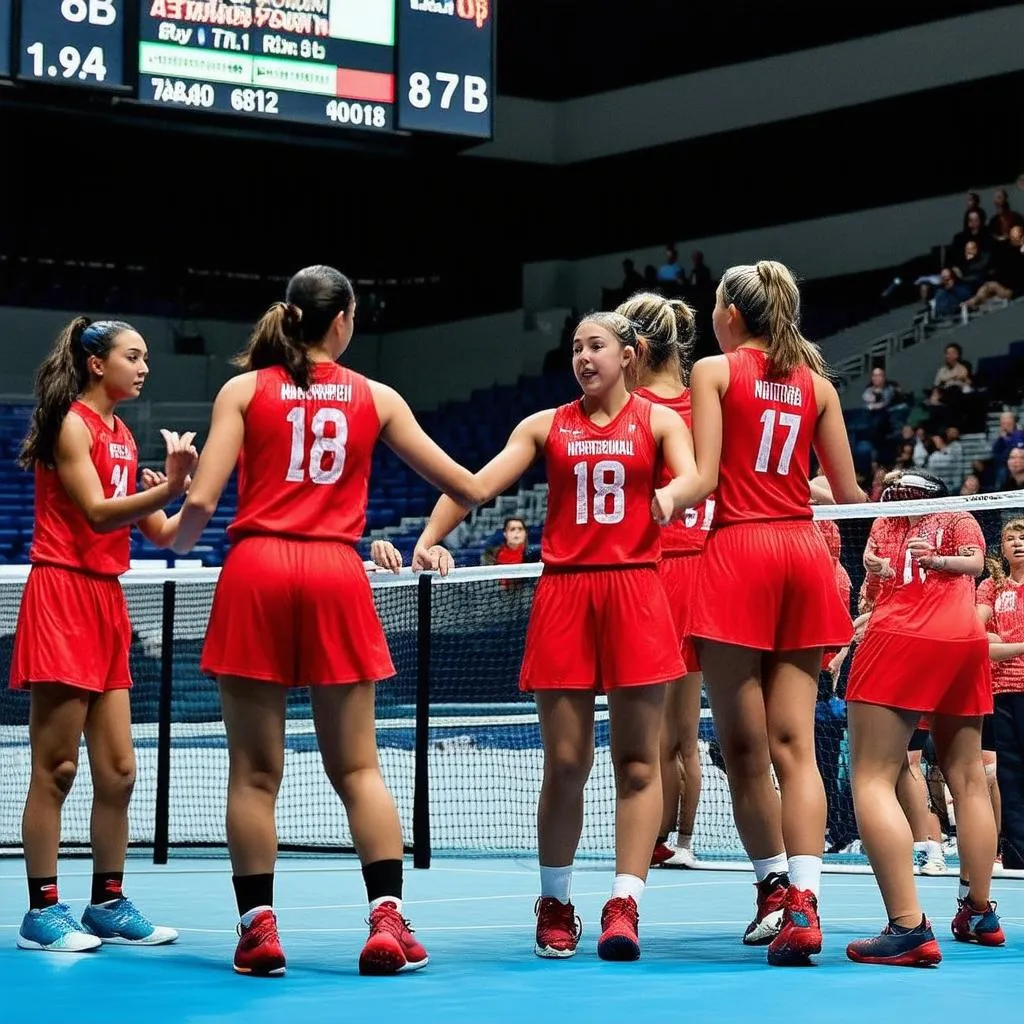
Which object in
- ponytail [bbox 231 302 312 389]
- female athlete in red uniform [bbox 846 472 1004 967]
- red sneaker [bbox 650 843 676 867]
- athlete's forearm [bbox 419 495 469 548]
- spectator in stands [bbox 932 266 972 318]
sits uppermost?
spectator in stands [bbox 932 266 972 318]

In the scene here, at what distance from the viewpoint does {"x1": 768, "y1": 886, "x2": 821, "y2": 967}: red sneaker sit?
5.11 meters

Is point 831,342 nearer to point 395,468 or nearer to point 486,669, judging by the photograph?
point 395,468

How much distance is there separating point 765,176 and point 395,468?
7.04 metres

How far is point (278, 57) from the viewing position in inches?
584

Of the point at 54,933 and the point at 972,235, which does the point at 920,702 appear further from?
the point at 972,235

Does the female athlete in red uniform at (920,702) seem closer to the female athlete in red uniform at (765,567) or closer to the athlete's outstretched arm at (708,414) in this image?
the female athlete in red uniform at (765,567)

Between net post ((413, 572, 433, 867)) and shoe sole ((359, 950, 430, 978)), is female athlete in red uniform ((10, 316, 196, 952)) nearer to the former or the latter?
shoe sole ((359, 950, 430, 978))

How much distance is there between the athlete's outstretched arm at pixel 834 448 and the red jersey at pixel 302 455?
1.50m

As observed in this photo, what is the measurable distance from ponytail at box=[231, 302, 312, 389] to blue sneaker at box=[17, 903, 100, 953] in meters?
1.83

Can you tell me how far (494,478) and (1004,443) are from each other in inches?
467

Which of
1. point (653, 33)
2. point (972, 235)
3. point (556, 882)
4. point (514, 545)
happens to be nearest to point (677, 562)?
point (556, 882)

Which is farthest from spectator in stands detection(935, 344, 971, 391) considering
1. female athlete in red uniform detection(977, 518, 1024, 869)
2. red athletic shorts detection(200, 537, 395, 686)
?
red athletic shorts detection(200, 537, 395, 686)

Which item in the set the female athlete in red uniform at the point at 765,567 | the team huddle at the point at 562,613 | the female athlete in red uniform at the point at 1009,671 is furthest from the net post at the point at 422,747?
the female athlete in red uniform at the point at 765,567

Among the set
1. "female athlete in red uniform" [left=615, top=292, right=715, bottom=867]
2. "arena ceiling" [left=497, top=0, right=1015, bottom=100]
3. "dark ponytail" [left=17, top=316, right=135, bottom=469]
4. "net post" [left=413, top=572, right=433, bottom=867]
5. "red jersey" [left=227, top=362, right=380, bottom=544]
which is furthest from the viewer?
"arena ceiling" [left=497, top=0, right=1015, bottom=100]
